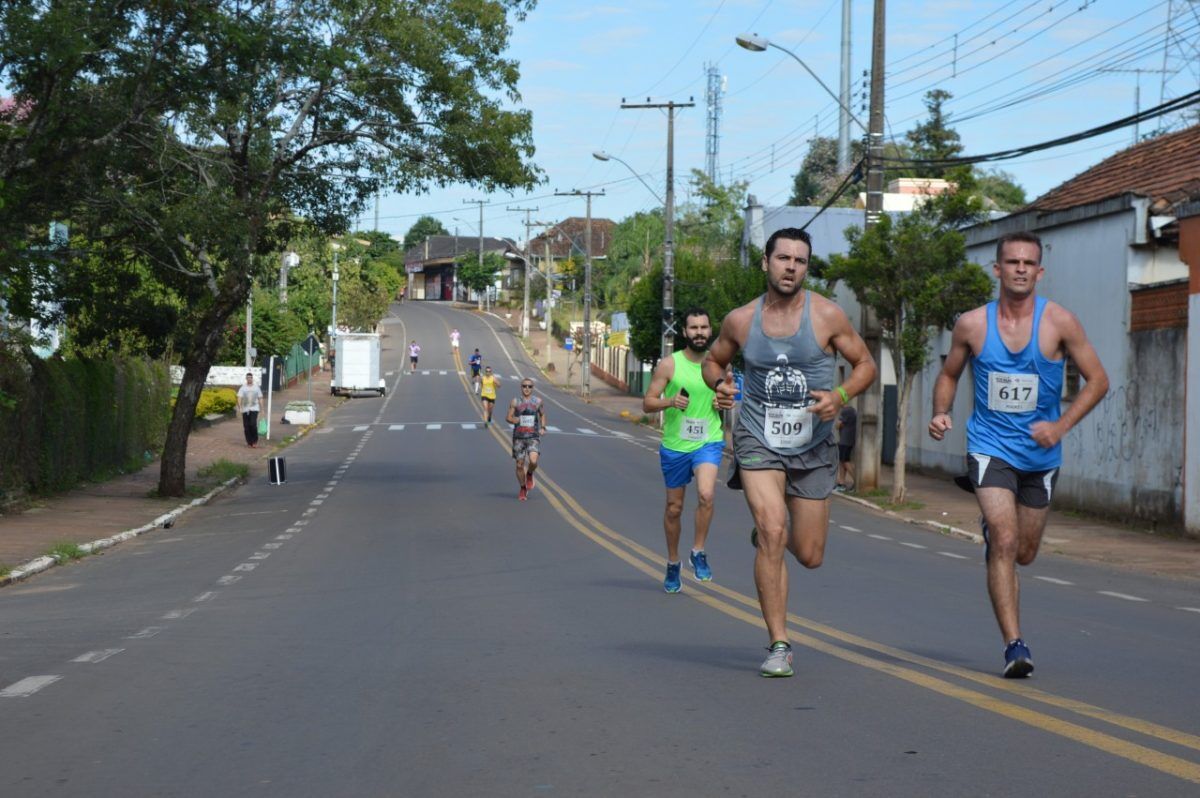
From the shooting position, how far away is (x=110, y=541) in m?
19.4

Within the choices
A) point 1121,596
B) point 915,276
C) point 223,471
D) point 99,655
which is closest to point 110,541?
point 99,655

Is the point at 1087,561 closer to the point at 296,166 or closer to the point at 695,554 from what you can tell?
the point at 695,554

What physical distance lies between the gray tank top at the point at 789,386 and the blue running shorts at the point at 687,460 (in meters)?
4.76

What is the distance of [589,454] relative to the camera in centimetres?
3909

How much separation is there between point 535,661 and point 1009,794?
150 inches

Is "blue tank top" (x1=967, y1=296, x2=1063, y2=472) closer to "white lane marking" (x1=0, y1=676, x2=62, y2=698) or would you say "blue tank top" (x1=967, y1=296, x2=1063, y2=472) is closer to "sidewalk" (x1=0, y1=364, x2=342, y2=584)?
"white lane marking" (x1=0, y1=676, x2=62, y2=698)

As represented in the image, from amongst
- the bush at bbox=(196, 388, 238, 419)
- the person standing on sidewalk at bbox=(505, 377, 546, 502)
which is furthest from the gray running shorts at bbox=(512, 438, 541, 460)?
the bush at bbox=(196, 388, 238, 419)

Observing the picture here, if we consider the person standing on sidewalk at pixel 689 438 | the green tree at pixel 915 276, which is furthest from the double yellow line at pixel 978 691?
the green tree at pixel 915 276

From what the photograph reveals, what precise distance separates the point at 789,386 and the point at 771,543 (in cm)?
78

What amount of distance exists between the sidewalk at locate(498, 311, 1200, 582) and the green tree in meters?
1.31

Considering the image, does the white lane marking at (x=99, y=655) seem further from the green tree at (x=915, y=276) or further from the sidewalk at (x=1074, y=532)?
the green tree at (x=915, y=276)

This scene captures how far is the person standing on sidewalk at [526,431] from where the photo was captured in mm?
24500

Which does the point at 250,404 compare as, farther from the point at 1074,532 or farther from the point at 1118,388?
the point at 1074,532

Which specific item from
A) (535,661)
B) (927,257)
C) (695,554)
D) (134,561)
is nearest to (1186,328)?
(927,257)
